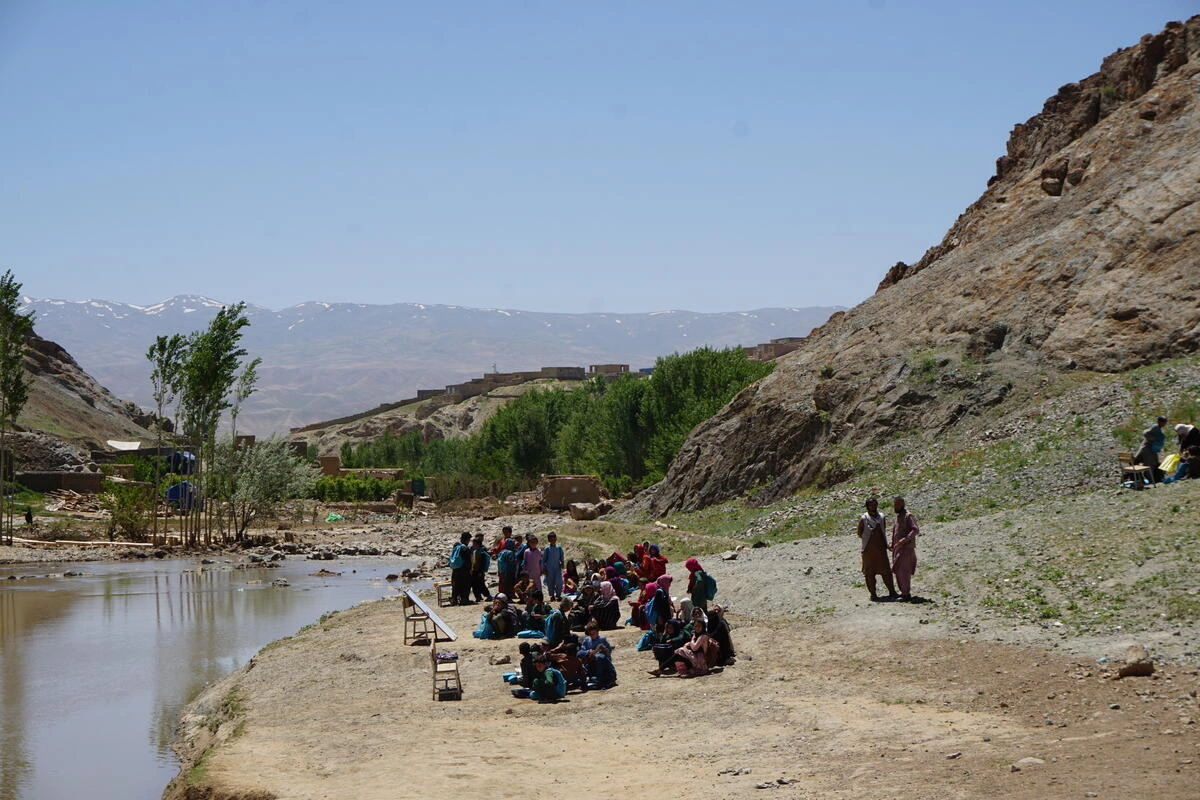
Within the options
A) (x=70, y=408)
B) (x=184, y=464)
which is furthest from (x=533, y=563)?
(x=70, y=408)

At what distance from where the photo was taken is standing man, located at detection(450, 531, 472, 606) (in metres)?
24.3

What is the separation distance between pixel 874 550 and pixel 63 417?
9128 centimetres

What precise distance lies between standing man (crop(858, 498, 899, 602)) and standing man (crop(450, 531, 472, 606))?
8.62m

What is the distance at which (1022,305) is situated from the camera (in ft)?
130

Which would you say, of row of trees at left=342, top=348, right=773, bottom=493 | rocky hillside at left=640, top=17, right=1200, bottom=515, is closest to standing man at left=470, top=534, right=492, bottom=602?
rocky hillside at left=640, top=17, right=1200, bottom=515

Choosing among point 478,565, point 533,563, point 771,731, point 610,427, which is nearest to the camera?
point 771,731

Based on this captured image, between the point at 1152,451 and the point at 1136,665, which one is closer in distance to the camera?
the point at 1136,665

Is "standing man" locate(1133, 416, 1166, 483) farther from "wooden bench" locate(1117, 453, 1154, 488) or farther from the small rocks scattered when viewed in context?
the small rocks scattered

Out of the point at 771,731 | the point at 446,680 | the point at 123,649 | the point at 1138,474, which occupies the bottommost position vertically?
the point at 123,649

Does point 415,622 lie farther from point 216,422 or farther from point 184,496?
point 184,496

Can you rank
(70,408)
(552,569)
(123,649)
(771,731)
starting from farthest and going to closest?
(70,408) < (123,649) < (552,569) < (771,731)

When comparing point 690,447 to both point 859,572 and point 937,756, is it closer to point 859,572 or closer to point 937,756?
point 859,572

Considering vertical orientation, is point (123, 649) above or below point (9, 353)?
below

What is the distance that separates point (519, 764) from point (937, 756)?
4155 mm
